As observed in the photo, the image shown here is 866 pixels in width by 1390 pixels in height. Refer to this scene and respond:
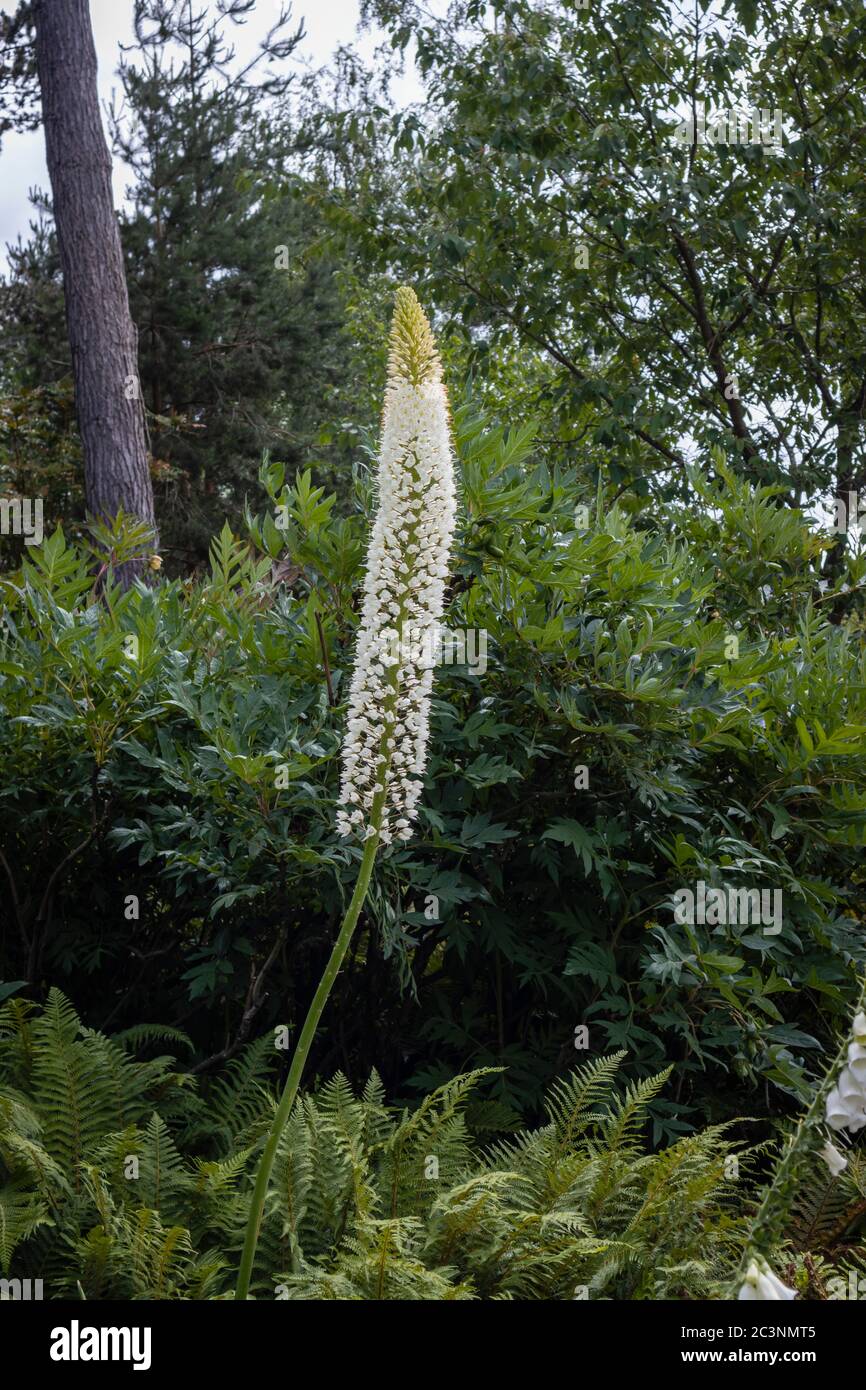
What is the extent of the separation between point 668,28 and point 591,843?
7820 mm

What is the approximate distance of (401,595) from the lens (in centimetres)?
260

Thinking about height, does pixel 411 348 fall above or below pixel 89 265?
below

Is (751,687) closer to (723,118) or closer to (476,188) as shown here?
(723,118)

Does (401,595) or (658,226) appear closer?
(401,595)

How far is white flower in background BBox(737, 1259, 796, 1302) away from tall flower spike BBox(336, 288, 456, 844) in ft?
3.59

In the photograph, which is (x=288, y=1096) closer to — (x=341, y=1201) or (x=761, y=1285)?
(x=761, y=1285)

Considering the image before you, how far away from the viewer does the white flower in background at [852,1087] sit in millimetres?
1948

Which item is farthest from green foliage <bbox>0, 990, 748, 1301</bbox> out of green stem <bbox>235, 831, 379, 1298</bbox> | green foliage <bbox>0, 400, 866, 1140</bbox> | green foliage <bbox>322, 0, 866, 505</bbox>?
green foliage <bbox>322, 0, 866, 505</bbox>

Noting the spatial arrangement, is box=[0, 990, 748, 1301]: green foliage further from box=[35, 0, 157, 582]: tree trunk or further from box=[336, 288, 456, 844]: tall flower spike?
box=[35, 0, 157, 582]: tree trunk

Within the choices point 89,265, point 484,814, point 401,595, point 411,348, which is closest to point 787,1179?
point 401,595

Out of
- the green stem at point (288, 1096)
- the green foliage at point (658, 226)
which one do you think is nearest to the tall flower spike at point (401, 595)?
the green stem at point (288, 1096)

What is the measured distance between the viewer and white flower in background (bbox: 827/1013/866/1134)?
1948mm

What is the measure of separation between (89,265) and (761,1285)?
12.0 metres
